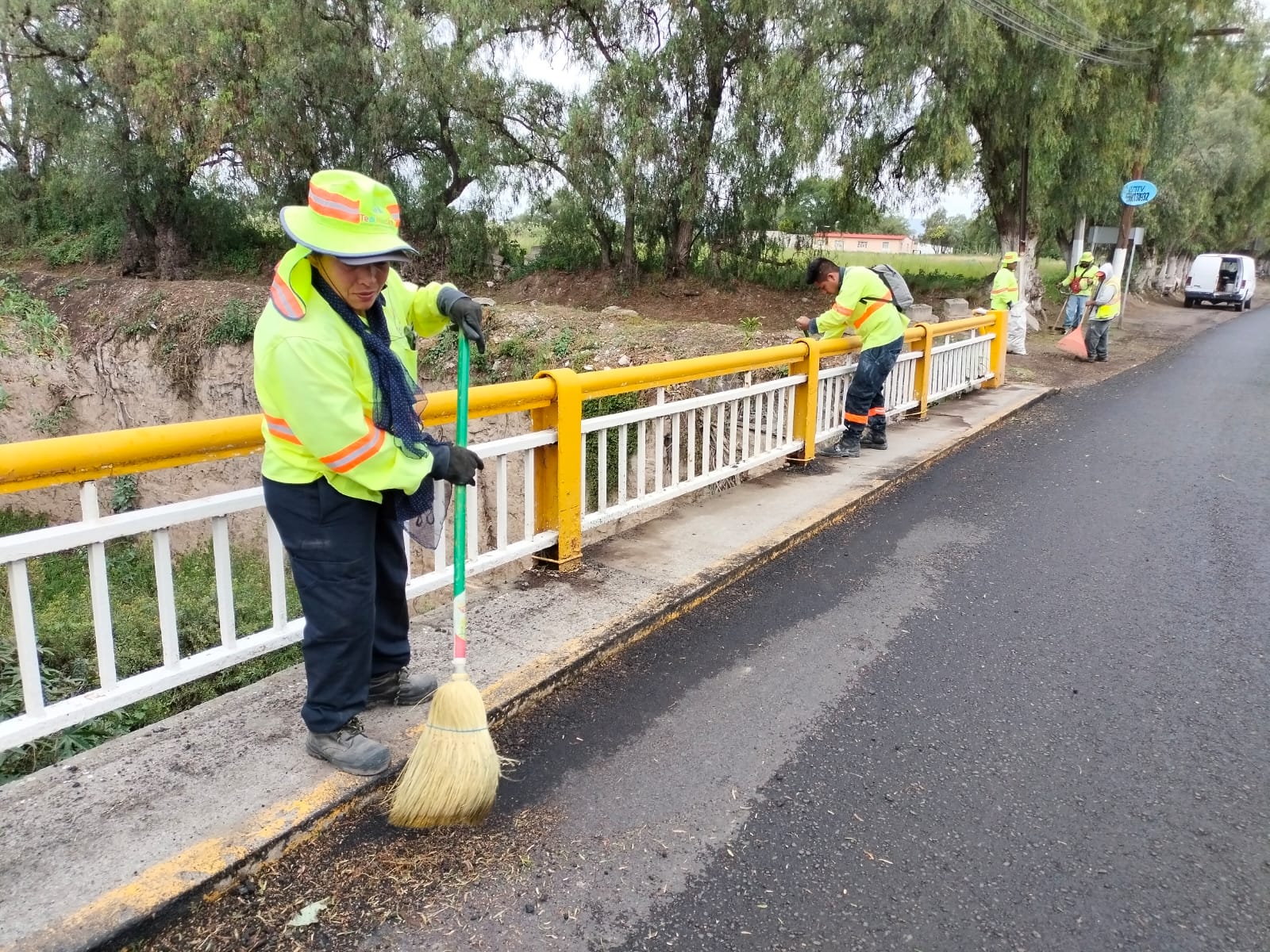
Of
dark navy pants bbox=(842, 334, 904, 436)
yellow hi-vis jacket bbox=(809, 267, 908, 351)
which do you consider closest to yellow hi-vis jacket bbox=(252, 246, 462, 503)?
yellow hi-vis jacket bbox=(809, 267, 908, 351)

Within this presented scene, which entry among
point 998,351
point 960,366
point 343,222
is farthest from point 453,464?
point 998,351

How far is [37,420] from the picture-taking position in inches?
621

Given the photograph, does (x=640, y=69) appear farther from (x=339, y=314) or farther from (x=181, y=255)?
(x=339, y=314)

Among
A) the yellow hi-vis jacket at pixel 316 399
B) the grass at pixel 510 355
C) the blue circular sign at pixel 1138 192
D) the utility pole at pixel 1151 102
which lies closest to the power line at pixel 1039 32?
the blue circular sign at pixel 1138 192

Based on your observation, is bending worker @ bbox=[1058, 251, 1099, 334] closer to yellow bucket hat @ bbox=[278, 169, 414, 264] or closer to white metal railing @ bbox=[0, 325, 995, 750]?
white metal railing @ bbox=[0, 325, 995, 750]

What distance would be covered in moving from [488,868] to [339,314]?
1.59 m

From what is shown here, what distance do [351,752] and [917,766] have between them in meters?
1.84

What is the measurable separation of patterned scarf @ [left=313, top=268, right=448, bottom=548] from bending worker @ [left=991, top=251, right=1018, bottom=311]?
40.7ft

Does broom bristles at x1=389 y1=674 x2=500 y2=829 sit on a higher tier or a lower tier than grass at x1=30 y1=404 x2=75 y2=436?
higher

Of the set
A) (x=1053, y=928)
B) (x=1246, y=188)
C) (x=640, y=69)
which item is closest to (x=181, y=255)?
(x=640, y=69)

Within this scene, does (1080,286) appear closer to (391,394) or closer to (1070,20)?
(1070,20)

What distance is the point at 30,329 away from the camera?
640 inches

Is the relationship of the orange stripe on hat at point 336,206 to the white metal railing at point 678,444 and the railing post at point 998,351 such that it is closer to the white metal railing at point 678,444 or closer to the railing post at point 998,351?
the white metal railing at point 678,444

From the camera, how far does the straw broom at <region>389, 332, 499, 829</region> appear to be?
256cm
